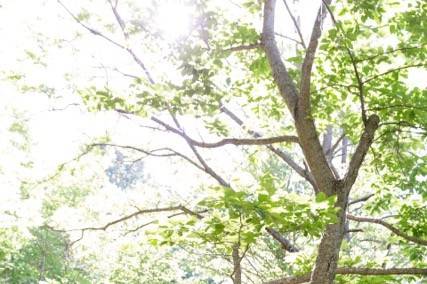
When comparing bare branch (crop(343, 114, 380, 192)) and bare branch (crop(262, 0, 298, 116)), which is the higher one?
bare branch (crop(262, 0, 298, 116))

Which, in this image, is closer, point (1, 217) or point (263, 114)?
point (263, 114)

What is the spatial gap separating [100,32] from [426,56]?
5.23 m

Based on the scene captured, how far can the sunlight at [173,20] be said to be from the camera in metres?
4.57

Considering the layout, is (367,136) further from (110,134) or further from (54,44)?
(54,44)

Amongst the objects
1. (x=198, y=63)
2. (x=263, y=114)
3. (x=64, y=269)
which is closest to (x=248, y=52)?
(x=263, y=114)

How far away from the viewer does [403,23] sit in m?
4.79

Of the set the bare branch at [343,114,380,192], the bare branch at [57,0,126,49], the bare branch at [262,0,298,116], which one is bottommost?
the bare branch at [343,114,380,192]

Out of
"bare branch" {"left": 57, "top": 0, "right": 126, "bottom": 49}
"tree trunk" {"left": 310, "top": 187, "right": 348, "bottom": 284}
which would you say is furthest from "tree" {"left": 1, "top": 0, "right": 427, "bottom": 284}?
"bare branch" {"left": 57, "top": 0, "right": 126, "bottom": 49}

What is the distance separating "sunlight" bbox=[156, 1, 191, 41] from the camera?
4566 millimetres

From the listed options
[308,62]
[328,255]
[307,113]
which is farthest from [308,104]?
[328,255]

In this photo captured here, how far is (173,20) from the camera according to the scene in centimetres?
467

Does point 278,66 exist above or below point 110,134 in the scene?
above

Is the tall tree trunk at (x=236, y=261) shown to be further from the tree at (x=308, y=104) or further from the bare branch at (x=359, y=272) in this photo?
the bare branch at (x=359, y=272)

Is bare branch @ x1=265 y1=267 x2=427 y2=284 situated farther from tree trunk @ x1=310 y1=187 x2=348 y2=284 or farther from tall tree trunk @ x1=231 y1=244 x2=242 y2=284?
tall tree trunk @ x1=231 y1=244 x2=242 y2=284
